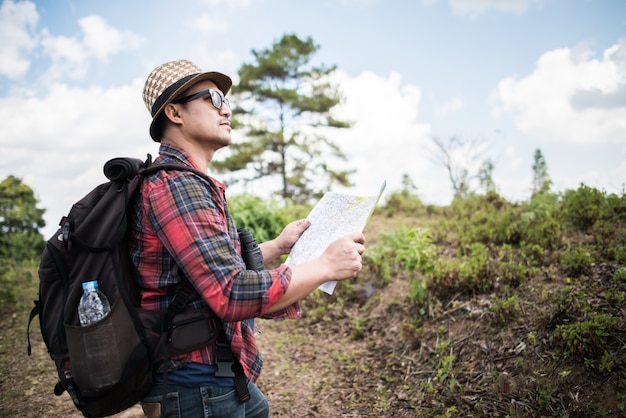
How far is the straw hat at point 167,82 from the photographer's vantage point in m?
2.08

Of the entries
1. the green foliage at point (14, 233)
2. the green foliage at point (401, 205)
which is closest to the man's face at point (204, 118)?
the green foliage at point (401, 205)

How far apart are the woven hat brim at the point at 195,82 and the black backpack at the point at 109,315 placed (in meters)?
0.36

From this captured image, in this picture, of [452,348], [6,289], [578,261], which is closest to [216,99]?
[452,348]

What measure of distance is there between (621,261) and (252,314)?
4.60 metres

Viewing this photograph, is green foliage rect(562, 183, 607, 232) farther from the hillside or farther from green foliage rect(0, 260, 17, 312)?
green foliage rect(0, 260, 17, 312)

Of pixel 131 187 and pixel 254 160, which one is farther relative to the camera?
pixel 254 160

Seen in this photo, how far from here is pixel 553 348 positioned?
3.65 metres

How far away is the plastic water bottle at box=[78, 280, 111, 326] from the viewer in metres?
1.78

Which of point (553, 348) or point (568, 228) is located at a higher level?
point (568, 228)

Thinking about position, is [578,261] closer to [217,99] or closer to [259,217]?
[217,99]

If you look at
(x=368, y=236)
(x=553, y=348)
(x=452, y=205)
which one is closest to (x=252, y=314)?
(x=553, y=348)

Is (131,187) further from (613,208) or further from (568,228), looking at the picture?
(613,208)

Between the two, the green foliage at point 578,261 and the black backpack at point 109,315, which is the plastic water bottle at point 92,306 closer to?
the black backpack at point 109,315

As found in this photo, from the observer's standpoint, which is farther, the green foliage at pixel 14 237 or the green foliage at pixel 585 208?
the green foliage at pixel 14 237
